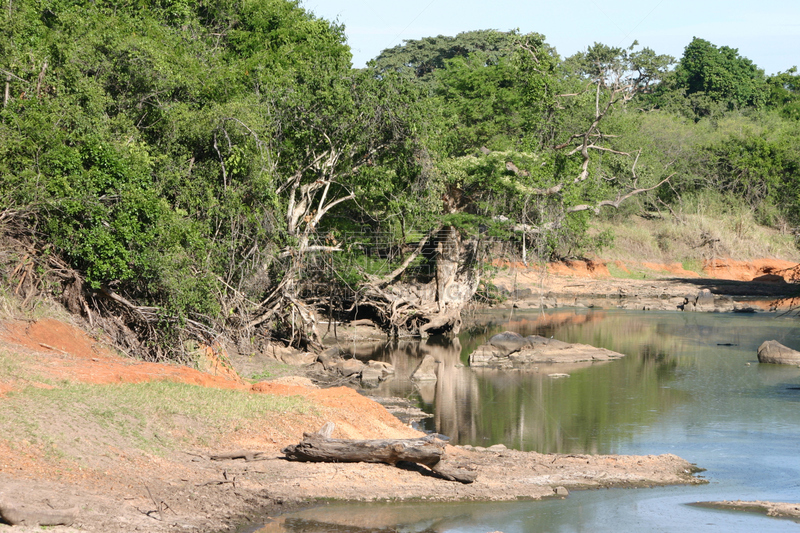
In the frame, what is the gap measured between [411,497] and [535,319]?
29337mm

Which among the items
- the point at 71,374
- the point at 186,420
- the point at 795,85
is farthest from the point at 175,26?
the point at 795,85

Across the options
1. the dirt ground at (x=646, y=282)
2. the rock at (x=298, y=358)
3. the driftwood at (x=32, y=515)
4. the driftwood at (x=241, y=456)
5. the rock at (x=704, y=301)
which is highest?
the dirt ground at (x=646, y=282)

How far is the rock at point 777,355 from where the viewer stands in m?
27.5

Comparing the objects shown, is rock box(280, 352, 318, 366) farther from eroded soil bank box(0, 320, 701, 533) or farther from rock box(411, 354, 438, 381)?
eroded soil bank box(0, 320, 701, 533)

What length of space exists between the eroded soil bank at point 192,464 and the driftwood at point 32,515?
0.23 feet

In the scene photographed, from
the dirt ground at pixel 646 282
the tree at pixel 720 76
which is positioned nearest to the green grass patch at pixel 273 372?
the dirt ground at pixel 646 282

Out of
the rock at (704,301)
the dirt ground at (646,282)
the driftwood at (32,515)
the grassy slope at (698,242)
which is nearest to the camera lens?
the driftwood at (32,515)

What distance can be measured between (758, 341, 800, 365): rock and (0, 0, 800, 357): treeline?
9001 millimetres

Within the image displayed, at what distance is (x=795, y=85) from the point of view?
73.8 m

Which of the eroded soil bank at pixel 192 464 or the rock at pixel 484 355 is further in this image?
the rock at pixel 484 355

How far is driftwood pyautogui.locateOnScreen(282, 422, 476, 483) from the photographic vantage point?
1190 cm

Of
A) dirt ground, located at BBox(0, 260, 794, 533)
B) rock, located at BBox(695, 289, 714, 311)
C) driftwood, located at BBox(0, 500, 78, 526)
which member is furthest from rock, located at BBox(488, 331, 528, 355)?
driftwood, located at BBox(0, 500, 78, 526)

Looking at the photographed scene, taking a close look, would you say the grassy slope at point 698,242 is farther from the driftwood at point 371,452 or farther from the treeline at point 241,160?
the driftwood at point 371,452

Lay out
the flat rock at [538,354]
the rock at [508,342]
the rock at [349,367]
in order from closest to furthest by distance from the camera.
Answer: the rock at [349,367] → the flat rock at [538,354] → the rock at [508,342]
